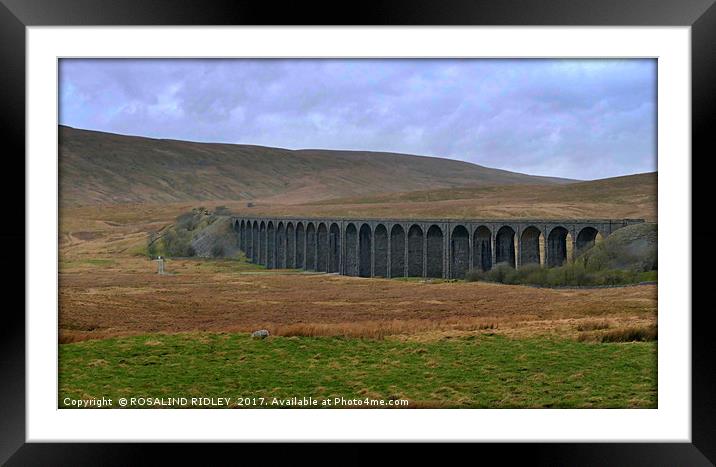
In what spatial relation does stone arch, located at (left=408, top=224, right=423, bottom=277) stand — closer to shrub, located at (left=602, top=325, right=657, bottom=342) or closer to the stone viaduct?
the stone viaduct

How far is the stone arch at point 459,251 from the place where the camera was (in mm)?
35469

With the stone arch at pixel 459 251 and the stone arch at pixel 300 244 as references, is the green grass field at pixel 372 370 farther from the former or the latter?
the stone arch at pixel 300 244

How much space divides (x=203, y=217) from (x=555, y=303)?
49599 millimetres

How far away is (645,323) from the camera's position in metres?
15.1

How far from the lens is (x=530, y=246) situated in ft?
108

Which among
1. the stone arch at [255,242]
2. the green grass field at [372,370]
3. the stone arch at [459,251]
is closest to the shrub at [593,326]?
the green grass field at [372,370]

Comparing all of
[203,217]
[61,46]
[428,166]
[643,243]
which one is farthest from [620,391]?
[428,166]

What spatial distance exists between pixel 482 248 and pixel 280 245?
1885cm

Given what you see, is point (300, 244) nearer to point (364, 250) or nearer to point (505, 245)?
point (364, 250)

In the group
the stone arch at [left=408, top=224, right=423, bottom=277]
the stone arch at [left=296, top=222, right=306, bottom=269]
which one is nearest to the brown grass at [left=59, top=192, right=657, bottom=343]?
the stone arch at [left=408, top=224, right=423, bottom=277]

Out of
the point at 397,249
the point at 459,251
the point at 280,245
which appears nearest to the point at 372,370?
the point at 459,251

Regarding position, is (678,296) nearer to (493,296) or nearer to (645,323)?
(645,323)

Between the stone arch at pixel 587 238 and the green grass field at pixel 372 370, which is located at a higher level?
the stone arch at pixel 587 238

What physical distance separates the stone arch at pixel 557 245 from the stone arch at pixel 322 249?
619 inches
